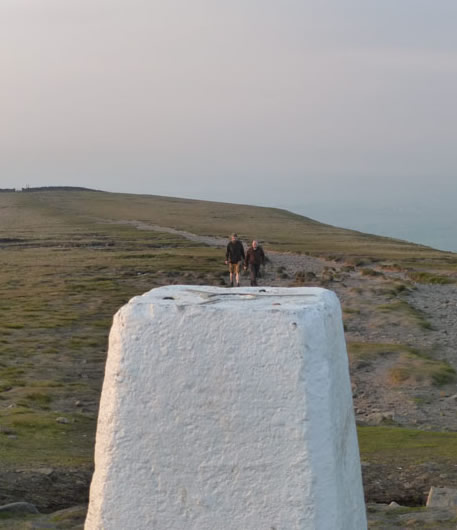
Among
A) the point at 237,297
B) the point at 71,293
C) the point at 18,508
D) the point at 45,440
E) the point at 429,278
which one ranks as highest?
the point at 237,297

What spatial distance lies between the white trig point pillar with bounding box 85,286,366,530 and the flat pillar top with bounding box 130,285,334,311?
0.02 m

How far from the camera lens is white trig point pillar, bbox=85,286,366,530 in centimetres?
472

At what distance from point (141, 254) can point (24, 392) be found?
43.7 meters

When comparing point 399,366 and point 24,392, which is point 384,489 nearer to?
point 24,392

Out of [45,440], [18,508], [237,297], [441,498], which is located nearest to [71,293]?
[45,440]

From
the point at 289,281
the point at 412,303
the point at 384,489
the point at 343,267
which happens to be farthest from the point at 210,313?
the point at 343,267

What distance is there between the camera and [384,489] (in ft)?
38.6

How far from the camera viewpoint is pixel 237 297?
522 centimetres

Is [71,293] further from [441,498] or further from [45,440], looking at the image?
[441,498]

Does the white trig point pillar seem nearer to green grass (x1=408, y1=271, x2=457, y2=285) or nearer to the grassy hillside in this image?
the grassy hillside

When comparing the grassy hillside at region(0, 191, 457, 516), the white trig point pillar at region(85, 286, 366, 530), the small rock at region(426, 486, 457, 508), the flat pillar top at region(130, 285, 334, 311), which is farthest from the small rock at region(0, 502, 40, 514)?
the flat pillar top at region(130, 285, 334, 311)

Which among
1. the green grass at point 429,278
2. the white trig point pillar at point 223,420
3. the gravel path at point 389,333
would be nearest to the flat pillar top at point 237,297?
the white trig point pillar at point 223,420

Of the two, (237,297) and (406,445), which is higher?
(237,297)

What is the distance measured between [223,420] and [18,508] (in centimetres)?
580
